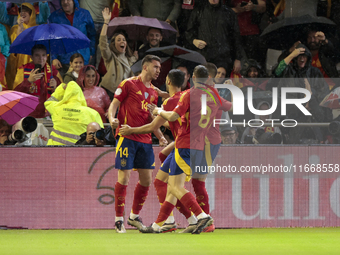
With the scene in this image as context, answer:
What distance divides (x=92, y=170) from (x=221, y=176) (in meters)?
Answer: 1.73

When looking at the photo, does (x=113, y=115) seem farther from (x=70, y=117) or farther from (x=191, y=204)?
(x=70, y=117)

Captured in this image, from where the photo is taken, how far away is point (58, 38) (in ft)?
27.5

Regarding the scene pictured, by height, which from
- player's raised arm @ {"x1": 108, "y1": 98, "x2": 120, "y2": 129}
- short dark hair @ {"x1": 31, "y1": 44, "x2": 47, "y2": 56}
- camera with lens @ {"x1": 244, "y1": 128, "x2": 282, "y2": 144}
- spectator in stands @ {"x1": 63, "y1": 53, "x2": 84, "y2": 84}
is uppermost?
short dark hair @ {"x1": 31, "y1": 44, "x2": 47, "y2": 56}

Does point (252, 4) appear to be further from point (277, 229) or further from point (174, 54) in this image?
point (277, 229)

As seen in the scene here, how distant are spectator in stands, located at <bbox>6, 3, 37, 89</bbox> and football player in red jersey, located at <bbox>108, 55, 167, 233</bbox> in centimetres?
363

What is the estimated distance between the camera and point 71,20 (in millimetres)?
9117

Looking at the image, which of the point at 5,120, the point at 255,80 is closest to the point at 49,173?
the point at 5,120

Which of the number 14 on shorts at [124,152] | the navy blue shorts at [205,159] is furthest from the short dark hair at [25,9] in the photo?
the navy blue shorts at [205,159]

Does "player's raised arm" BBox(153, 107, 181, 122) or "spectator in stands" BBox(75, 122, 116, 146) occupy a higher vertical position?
"player's raised arm" BBox(153, 107, 181, 122)

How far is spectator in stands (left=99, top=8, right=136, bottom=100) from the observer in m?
8.47

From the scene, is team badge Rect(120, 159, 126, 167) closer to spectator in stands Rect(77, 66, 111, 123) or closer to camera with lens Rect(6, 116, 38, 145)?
camera with lens Rect(6, 116, 38, 145)

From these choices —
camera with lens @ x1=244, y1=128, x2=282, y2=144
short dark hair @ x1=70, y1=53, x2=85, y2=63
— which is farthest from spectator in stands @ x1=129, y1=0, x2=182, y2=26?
camera with lens @ x1=244, y1=128, x2=282, y2=144

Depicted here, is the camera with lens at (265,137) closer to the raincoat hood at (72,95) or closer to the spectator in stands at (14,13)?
the raincoat hood at (72,95)

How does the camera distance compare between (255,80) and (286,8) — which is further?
(286,8)
